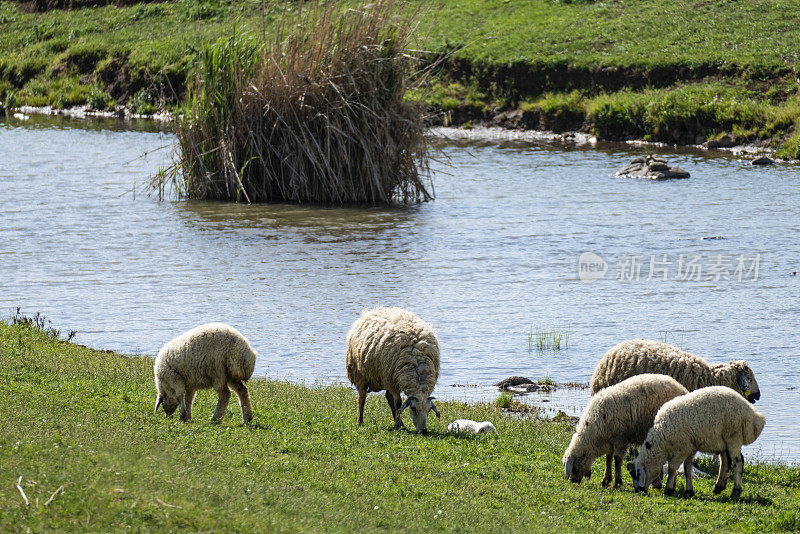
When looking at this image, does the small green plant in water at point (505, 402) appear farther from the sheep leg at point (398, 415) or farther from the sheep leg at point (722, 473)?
the sheep leg at point (722, 473)

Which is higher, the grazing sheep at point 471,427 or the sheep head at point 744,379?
the sheep head at point 744,379

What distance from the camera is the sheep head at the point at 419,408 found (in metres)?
10.4

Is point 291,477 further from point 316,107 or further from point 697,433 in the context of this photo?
point 316,107

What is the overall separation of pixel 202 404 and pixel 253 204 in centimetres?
1803

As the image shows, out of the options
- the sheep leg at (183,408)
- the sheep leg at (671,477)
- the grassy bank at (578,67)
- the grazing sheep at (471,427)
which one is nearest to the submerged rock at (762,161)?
the grassy bank at (578,67)

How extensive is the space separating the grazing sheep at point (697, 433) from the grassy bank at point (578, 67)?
27329 millimetres

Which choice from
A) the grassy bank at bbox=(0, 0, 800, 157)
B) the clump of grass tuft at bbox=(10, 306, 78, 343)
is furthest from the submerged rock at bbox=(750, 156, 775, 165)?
the clump of grass tuft at bbox=(10, 306, 78, 343)

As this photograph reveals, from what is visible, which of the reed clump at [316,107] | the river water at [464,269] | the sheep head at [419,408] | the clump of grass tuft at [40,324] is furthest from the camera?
the reed clump at [316,107]

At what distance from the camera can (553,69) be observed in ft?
159

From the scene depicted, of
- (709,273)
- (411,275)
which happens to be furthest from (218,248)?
(709,273)

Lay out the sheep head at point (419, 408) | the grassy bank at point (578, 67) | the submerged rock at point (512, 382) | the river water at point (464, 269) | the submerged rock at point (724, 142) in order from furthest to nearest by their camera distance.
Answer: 1. the grassy bank at point (578, 67)
2. the submerged rock at point (724, 142)
3. the river water at point (464, 269)
4. the submerged rock at point (512, 382)
5. the sheep head at point (419, 408)

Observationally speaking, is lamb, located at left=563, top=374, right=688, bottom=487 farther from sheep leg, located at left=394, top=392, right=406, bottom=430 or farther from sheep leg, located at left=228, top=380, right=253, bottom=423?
sheep leg, located at left=228, top=380, right=253, bottom=423

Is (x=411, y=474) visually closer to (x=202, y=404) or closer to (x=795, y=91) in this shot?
(x=202, y=404)

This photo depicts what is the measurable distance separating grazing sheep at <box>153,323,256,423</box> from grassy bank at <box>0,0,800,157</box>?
25100mm
